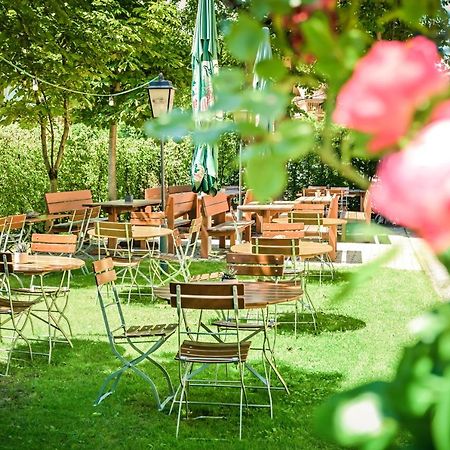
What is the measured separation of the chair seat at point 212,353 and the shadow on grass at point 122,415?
47cm

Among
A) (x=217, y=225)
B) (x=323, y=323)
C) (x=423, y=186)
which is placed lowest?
(x=323, y=323)

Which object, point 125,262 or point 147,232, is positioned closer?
Answer: point 125,262

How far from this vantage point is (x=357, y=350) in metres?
7.23

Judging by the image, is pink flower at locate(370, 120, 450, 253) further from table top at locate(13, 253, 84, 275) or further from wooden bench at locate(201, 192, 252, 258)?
wooden bench at locate(201, 192, 252, 258)

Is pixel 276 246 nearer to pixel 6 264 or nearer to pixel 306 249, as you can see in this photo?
pixel 306 249

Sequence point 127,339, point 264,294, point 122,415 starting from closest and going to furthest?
point 122,415 < point 127,339 < point 264,294

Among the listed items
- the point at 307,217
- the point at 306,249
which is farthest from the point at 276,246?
the point at 307,217

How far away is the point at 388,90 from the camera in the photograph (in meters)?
0.58

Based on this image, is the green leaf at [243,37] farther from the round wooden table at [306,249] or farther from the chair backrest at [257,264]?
the round wooden table at [306,249]

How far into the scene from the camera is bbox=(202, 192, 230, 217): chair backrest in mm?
12575

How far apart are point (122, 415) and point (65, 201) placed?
8830 millimetres

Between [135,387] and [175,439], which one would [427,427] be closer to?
[175,439]

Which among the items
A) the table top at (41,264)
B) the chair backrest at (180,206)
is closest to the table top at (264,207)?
the chair backrest at (180,206)

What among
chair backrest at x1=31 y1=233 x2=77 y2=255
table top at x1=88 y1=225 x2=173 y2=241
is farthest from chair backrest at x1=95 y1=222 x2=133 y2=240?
chair backrest at x1=31 y1=233 x2=77 y2=255
